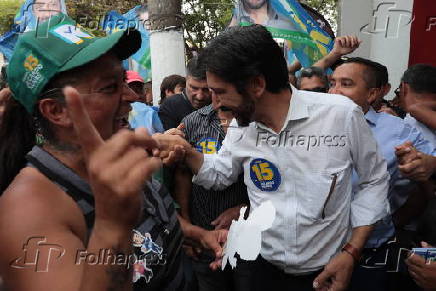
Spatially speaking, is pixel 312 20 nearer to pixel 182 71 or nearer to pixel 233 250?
pixel 182 71

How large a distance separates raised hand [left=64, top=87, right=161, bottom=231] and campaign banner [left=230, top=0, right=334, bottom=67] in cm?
416

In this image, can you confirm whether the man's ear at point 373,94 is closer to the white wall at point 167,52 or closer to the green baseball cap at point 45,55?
the green baseball cap at point 45,55

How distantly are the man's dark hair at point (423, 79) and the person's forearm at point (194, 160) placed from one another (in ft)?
5.01

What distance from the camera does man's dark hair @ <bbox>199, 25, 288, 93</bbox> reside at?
1746 mm

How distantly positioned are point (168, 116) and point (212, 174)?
136 centimetres

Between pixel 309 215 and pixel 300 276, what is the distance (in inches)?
13.0

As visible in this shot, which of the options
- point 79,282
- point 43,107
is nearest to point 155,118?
point 43,107

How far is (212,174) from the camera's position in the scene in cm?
206

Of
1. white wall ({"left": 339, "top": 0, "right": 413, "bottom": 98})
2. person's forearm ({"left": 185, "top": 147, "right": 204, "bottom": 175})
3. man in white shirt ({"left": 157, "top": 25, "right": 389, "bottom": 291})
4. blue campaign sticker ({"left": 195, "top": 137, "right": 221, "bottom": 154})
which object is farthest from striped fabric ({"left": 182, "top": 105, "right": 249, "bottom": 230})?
white wall ({"left": 339, "top": 0, "right": 413, "bottom": 98})

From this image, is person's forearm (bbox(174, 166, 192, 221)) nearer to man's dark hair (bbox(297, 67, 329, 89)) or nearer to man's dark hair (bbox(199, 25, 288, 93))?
man's dark hair (bbox(199, 25, 288, 93))

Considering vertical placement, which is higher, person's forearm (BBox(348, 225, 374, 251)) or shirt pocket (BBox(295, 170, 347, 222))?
shirt pocket (BBox(295, 170, 347, 222))

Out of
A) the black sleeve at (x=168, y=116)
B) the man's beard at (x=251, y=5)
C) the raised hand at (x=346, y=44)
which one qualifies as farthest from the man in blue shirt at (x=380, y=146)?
the man's beard at (x=251, y=5)

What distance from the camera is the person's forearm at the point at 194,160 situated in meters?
2.00

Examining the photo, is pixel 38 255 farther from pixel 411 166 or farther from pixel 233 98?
pixel 411 166
